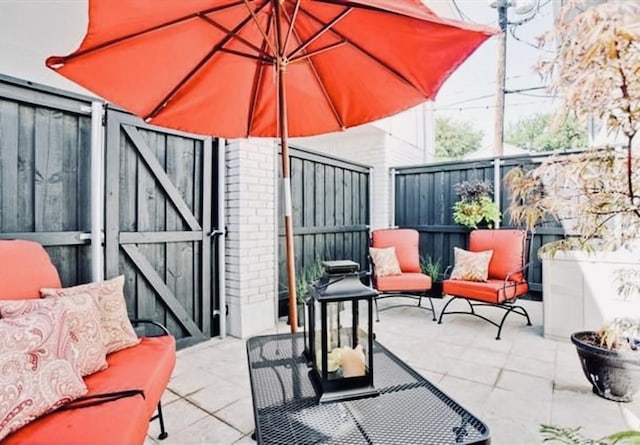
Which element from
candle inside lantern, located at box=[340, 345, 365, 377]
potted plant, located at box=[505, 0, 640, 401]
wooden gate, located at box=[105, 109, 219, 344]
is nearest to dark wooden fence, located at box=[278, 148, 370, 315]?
wooden gate, located at box=[105, 109, 219, 344]

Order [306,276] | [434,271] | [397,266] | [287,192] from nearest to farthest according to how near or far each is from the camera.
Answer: [287,192] → [306,276] → [397,266] → [434,271]

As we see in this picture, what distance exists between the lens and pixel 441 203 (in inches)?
215

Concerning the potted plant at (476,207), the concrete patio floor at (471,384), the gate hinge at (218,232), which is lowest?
the concrete patio floor at (471,384)

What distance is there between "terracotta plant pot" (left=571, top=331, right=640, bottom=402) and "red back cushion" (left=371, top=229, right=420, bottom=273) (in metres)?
2.39

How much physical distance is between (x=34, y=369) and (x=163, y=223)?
1.82 m

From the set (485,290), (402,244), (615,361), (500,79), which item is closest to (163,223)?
(402,244)

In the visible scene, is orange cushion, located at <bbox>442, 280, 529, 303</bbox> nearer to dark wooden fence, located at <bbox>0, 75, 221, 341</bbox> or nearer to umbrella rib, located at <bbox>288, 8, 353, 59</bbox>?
dark wooden fence, located at <bbox>0, 75, 221, 341</bbox>

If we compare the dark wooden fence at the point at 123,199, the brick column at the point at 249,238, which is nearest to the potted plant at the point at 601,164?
the brick column at the point at 249,238

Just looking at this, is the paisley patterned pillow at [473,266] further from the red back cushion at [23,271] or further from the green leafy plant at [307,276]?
the red back cushion at [23,271]

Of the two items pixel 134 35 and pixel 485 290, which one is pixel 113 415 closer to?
pixel 134 35

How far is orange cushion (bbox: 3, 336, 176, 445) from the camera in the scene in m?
1.15

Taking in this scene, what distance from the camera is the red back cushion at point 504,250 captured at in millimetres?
3884

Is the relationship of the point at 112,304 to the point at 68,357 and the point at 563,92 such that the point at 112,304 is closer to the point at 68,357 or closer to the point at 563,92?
the point at 68,357

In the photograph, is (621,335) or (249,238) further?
(249,238)
